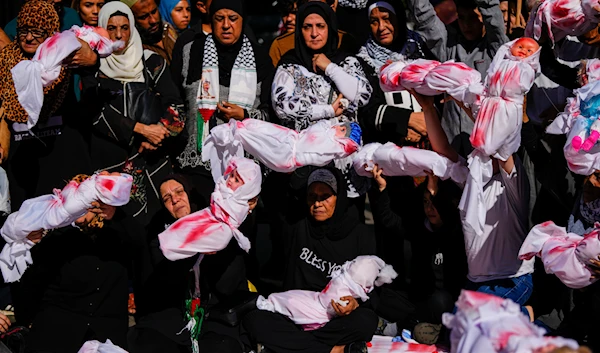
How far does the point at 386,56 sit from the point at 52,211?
78.2 inches

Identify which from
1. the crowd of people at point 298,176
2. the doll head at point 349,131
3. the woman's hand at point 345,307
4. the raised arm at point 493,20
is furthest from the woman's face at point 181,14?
the woman's hand at point 345,307

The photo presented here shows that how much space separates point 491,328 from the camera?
10.8 feet

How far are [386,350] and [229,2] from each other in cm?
211

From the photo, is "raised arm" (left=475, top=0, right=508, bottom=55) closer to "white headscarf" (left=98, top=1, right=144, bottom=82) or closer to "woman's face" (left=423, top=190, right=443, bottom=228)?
"woman's face" (left=423, top=190, right=443, bottom=228)

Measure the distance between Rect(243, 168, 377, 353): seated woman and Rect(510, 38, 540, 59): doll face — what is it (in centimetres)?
123

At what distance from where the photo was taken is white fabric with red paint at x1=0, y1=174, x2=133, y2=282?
4926 mm

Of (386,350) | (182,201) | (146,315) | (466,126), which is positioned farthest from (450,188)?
(146,315)

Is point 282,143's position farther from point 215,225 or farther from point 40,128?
point 40,128

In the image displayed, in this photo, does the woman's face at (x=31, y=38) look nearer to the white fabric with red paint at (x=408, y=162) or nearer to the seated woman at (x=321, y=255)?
the seated woman at (x=321, y=255)

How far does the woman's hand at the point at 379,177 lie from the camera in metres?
5.17

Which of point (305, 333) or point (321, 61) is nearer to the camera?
point (305, 333)

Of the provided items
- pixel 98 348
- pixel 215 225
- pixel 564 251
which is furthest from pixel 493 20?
pixel 98 348

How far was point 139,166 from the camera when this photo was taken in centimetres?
573

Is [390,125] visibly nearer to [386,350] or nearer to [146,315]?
[386,350]
